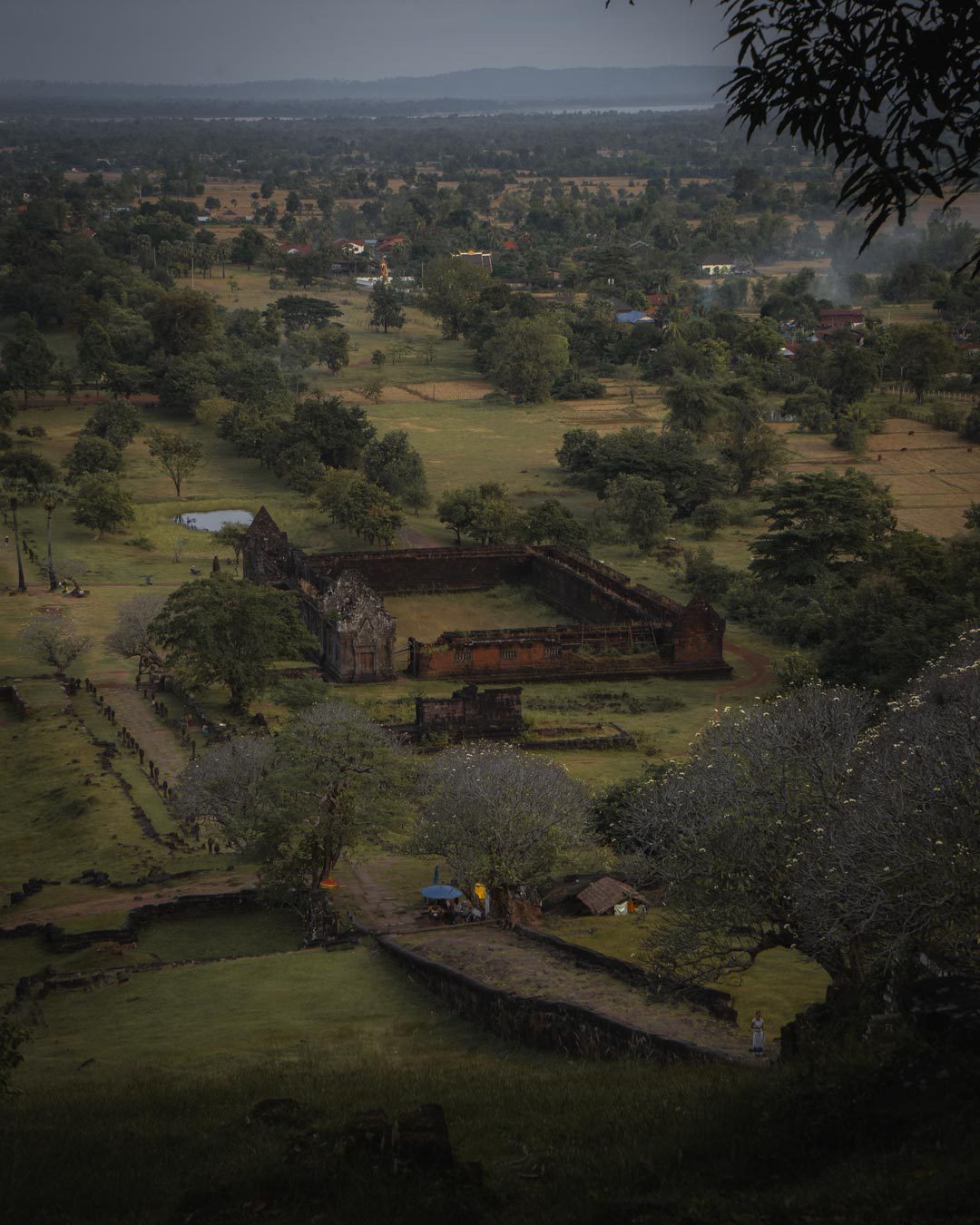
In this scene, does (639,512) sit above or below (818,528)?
below

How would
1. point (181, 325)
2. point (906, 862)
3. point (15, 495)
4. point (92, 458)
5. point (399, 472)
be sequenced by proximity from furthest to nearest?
point (181, 325) < point (92, 458) < point (399, 472) < point (15, 495) < point (906, 862)

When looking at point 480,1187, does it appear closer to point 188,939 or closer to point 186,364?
point 188,939

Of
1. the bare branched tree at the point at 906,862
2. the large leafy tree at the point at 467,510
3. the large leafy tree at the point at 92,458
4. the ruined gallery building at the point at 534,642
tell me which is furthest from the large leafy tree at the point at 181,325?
the bare branched tree at the point at 906,862

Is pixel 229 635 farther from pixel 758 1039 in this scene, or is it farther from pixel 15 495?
pixel 15 495

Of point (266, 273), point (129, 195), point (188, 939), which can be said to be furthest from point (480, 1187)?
point (129, 195)

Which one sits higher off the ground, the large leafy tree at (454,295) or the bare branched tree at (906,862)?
the bare branched tree at (906,862)

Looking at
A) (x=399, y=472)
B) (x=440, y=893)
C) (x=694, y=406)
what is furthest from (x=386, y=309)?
(x=440, y=893)

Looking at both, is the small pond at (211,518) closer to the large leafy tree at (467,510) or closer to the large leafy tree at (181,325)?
the large leafy tree at (467,510)
